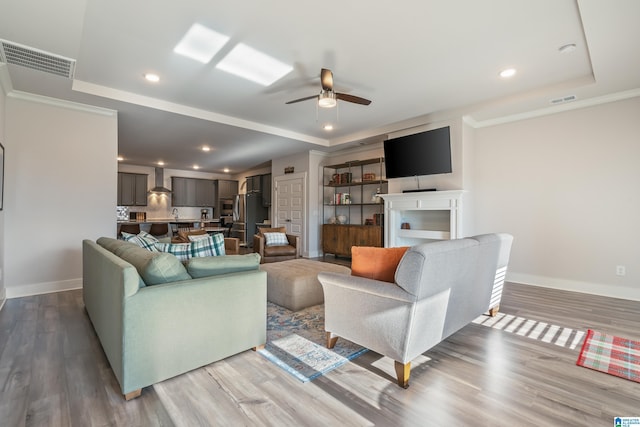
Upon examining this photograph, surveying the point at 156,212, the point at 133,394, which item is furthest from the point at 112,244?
the point at 156,212

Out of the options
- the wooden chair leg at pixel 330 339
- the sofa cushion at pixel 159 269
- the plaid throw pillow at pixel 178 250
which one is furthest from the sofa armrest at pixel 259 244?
the sofa cushion at pixel 159 269

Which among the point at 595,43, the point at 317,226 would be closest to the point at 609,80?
the point at 595,43

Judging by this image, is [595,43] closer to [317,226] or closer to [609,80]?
[609,80]

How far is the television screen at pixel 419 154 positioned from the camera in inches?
187

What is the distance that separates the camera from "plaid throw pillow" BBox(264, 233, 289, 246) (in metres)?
5.35

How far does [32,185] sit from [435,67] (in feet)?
17.3

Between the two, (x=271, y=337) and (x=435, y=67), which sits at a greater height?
(x=435, y=67)

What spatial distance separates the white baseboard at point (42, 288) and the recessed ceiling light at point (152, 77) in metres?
2.98

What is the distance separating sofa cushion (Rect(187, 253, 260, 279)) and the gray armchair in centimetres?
56

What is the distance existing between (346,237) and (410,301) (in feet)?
15.7

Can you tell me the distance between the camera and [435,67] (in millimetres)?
3334

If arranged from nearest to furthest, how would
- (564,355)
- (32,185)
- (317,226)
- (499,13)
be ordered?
(564,355) < (499,13) < (32,185) < (317,226)

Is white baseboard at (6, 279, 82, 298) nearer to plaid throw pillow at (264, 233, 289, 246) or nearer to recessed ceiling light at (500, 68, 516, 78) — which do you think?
plaid throw pillow at (264, 233, 289, 246)

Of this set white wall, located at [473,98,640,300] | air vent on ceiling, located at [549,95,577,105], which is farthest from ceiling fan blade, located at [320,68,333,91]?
white wall, located at [473,98,640,300]
